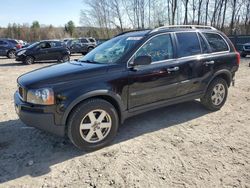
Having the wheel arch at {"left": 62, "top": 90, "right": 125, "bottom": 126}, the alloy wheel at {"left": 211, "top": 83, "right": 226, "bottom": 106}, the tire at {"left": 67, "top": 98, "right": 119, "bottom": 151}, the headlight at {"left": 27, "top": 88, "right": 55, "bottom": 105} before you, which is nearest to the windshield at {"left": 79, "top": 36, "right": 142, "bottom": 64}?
the wheel arch at {"left": 62, "top": 90, "right": 125, "bottom": 126}

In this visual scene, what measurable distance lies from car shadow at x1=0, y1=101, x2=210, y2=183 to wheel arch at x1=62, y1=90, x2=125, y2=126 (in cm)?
54

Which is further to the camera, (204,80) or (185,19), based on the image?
(185,19)

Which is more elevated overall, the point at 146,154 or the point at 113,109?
the point at 113,109

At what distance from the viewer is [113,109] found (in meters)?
4.00

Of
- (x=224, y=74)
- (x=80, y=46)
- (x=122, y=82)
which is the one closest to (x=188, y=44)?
(x=224, y=74)

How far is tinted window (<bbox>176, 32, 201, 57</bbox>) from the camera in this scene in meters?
4.84

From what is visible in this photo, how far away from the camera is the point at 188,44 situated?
4.98 metres

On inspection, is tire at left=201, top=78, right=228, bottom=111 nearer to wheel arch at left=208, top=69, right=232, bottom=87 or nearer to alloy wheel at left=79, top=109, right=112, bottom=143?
wheel arch at left=208, top=69, right=232, bottom=87

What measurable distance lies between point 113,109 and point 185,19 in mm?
36801

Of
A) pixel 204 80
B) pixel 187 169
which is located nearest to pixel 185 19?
pixel 204 80

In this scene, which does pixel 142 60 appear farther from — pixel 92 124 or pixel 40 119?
pixel 40 119

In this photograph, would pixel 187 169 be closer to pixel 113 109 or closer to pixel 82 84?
pixel 113 109

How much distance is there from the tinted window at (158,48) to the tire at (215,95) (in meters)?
1.37

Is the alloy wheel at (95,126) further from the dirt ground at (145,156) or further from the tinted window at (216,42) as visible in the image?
the tinted window at (216,42)
